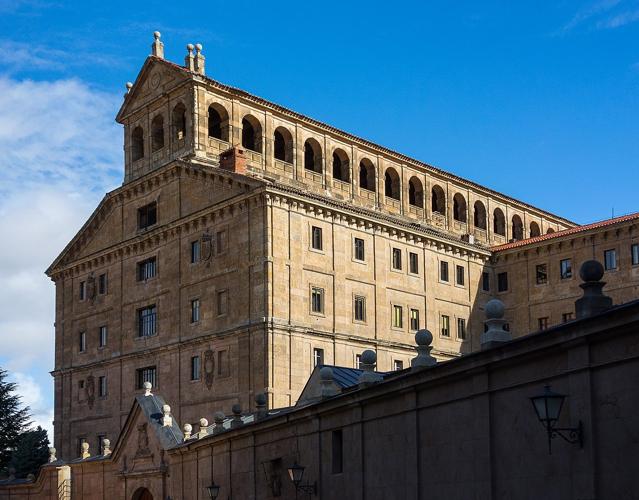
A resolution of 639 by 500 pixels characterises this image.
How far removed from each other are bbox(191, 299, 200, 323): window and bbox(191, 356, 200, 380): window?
6.48ft

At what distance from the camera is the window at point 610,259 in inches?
2433

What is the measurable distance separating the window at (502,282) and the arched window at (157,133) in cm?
2188

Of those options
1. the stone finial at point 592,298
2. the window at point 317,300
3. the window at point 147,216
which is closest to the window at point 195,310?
the window at point 317,300

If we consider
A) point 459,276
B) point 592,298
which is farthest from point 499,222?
point 592,298

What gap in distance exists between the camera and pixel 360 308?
192 feet

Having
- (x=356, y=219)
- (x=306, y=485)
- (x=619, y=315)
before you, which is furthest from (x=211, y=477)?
(x=356, y=219)

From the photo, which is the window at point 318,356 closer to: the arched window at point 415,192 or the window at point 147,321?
the window at point 147,321

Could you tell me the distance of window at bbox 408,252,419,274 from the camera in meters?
62.2

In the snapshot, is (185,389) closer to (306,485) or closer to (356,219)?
(356,219)

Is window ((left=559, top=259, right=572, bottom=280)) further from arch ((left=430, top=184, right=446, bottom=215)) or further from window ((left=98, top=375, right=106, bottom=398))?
window ((left=98, top=375, right=106, bottom=398))

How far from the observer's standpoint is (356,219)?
2313 inches

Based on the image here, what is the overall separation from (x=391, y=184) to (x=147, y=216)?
15.8 m

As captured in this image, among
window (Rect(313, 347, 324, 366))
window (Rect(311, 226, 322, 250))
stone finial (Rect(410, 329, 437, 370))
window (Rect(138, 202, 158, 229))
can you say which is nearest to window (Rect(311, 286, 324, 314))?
window (Rect(313, 347, 324, 366))

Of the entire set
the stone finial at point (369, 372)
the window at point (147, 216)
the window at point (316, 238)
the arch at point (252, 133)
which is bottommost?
the stone finial at point (369, 372)
